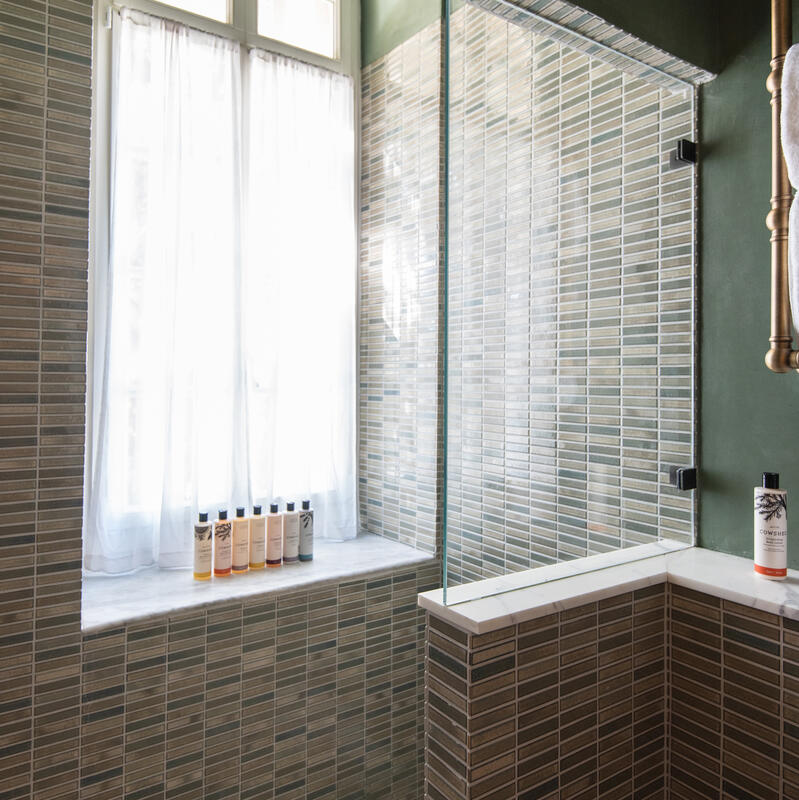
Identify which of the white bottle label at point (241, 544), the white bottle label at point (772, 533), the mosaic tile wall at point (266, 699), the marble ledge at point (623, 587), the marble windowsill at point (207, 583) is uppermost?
the white bottle label at point (772, 533)

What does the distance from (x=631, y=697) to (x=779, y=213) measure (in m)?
0.97

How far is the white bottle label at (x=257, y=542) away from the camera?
1.83 meters

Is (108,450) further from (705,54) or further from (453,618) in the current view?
(705,54)

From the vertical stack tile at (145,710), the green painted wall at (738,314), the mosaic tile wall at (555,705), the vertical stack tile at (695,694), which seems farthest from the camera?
the vertical stack tile at (145,710)

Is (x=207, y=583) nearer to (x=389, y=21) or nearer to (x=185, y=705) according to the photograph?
(x=185, y=705)

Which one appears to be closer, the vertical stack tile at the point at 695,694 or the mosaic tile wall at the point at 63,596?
the vertical stack tile at the point at 695,694

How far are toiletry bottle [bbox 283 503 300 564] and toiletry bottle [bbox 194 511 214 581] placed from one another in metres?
0.24

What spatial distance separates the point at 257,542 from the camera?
1.84m

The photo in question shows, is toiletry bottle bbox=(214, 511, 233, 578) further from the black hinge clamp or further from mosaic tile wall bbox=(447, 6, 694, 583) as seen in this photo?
the black hinge clamp

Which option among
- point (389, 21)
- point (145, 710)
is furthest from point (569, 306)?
point (389, 21)

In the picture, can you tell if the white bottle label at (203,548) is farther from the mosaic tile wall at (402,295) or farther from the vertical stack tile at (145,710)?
the mosaic tile wall at (402,295)

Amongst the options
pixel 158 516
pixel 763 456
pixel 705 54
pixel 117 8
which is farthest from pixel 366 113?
pixel 763 456

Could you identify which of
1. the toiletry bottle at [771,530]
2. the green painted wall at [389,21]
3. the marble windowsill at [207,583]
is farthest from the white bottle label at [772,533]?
the green painted wall at [389,21]

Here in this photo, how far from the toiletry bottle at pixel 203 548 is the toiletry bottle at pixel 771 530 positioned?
4.66 feet
